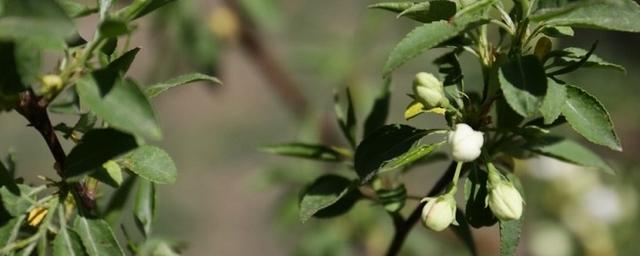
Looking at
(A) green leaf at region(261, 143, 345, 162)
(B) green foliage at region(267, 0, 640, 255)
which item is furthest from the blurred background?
(B) green foliage at region(267, 0, 640, 255)

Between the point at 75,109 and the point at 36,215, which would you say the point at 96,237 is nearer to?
the point at 36,215

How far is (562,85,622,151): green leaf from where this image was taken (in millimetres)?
986

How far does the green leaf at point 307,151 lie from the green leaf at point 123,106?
1.63 ft

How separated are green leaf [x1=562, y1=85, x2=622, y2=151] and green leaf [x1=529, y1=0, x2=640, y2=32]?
10 cm

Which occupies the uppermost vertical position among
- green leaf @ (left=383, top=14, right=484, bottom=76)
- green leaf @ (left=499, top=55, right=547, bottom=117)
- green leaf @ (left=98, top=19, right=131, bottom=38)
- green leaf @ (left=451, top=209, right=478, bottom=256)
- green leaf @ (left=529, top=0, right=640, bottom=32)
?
green leaf @ (left=98, top=19, right=131, bottom=38)

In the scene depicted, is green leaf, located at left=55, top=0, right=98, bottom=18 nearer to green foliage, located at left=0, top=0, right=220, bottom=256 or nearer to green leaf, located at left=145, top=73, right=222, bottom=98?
green foliage, located at left=0, top=0, right=220, bottom=256

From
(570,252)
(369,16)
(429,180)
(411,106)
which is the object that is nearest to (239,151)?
(429,180)

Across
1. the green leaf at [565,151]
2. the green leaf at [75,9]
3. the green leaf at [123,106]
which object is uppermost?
the green leaf at [75,9]

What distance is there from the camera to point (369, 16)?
2.66 m

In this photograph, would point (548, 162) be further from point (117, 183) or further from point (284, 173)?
point (117, 183)

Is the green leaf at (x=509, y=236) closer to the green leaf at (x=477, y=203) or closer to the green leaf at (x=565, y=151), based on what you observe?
the green leaf at (x=477, y=203)

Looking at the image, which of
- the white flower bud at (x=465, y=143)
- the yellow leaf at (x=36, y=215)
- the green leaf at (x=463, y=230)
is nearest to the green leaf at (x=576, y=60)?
the white flower bud at (x=465, y=143)

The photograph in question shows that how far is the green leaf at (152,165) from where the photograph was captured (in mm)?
1003

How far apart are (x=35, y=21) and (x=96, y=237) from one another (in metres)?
0.32
